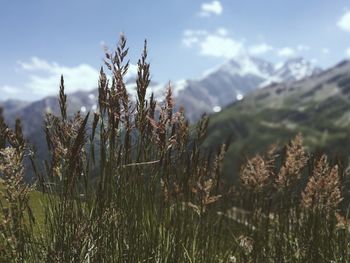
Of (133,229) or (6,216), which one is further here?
(133,229)

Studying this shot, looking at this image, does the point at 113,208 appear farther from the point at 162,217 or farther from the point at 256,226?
the point at 256,226

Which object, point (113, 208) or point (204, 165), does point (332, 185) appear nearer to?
point (204, 165)

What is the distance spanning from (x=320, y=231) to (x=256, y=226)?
71cm

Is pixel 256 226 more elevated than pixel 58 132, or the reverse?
pixel 58 132

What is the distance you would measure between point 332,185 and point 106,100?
100 inches

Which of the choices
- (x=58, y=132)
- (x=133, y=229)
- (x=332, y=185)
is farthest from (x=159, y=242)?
(x=332, y=185)

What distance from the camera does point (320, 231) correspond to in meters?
5.54

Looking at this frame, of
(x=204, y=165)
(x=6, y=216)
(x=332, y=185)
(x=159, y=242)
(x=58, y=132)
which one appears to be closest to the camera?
(x=6, y=216)

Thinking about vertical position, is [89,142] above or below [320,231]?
above

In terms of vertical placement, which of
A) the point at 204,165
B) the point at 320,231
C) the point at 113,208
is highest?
the point at 204,165

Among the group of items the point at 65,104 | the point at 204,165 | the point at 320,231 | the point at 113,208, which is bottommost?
the point at 320,231

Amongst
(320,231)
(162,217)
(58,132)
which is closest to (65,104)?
(58,132)

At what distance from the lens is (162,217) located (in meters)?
4.51

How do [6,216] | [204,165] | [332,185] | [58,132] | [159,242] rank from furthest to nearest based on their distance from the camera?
[204,165] → [332,185] → [159,242] → [58,132] → [6,216]
